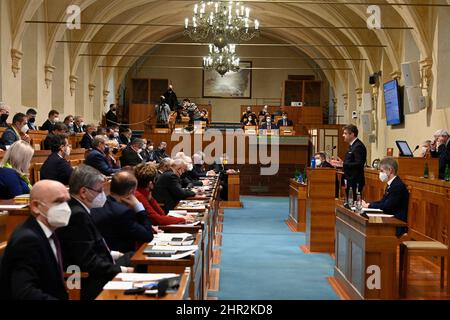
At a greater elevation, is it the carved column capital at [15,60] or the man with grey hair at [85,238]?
the carved column capital at [15,60]

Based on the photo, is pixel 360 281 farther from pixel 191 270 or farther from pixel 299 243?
pixel 299 243

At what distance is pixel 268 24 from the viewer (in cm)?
2905

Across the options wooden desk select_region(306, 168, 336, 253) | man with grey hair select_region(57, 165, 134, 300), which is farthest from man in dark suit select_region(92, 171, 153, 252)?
wooden desk select_region(306, 168, 336, 253)

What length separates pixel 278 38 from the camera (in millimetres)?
32188

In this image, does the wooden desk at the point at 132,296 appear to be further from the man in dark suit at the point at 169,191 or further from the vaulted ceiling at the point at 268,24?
the vaulted ceiling at the point at 268,24

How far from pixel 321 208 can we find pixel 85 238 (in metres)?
6.38

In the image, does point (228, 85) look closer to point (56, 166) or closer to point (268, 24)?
point (268, 24)

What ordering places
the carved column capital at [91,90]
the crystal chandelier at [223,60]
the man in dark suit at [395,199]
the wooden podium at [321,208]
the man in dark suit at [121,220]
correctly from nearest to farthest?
the man in dark suit at [121,220] < the man in dark suit at [395,199] < the wooden podium at [321,208] < the crystal chandelier at [223,60] < the carved column capital at [91,90]

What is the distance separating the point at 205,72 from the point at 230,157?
10.9m

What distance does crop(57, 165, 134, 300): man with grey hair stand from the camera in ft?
14.1

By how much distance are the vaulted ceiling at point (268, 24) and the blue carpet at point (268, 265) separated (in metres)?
6.26

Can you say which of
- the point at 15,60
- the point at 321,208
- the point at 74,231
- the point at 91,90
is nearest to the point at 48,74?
the point at 15,60

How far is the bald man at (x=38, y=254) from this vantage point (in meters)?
3.12

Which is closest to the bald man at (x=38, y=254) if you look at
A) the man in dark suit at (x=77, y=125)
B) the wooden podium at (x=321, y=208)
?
the wooden podium at (x=321, y=208)
